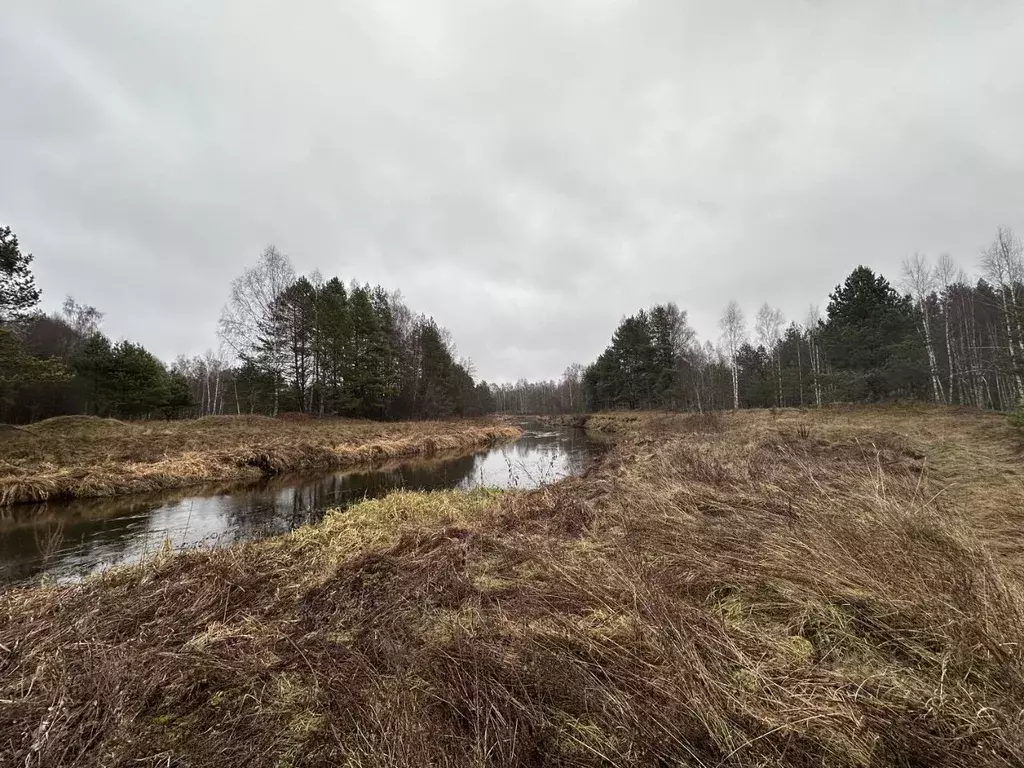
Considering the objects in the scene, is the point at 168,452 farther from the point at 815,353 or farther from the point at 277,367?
the point at 815,353

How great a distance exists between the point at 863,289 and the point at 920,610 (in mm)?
33731

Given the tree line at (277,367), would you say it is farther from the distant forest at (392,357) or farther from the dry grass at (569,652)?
the dry grass at (569,652)

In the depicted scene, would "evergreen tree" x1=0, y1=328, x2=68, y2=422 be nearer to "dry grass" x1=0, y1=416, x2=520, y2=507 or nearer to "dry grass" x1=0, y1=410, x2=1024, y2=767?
"dry grass" x1=0, y1=416, x2=520, y2=507

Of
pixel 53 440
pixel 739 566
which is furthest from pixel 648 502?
pixel 53 440

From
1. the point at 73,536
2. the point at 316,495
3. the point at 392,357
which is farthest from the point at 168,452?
the point at 392,357

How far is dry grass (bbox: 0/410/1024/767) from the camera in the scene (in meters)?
1.72

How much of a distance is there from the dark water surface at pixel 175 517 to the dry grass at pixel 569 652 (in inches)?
95.7

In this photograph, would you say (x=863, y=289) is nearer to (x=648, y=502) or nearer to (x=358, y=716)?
(x=648, y=502)

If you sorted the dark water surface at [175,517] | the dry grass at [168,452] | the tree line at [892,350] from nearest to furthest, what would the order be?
the dark water surface at [175,517] < the dry grass at [168,452] < the tree line at [892,350]

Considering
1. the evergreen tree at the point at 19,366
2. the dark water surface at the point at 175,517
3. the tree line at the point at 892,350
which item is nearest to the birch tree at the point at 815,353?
the tree line at the point at 892,350

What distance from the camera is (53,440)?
13.5m

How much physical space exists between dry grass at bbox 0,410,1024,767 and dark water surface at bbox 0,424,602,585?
2431 mm

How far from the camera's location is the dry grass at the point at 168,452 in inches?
375

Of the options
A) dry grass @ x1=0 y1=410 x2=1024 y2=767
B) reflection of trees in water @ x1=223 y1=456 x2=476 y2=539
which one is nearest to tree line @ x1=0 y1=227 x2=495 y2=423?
reflection of trees in water @ x1=223 y1=456 x2=476 y2=539
